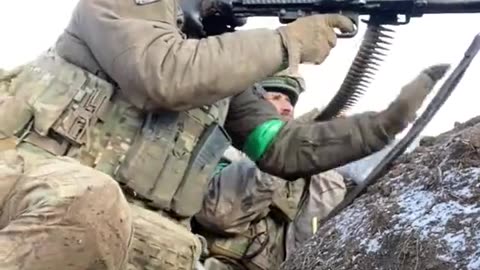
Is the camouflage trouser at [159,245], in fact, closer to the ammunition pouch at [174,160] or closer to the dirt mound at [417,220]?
the ammunition pouch at [174,160]

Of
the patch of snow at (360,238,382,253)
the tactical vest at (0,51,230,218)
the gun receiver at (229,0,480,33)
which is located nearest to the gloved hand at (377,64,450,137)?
the gun receiver at (229,0,480,33)

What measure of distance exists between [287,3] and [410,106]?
50 cm

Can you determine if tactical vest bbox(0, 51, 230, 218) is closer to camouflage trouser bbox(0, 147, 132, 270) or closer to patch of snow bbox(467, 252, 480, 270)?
camouflage trouser bbox(0, 147, 132, 270)

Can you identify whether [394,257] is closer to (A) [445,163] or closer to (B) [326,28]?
(A) [445,163]

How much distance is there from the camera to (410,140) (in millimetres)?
3047

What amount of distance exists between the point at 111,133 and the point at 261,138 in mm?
705

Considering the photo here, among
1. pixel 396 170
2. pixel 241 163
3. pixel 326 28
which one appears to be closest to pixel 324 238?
pixel 396 170

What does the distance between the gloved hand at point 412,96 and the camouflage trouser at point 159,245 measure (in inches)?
31.8

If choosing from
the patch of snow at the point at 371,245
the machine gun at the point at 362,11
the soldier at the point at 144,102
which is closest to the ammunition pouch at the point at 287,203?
the machine gun at the point at 362,11

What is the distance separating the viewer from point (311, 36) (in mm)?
3121

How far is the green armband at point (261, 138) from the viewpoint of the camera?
3568 millimetres

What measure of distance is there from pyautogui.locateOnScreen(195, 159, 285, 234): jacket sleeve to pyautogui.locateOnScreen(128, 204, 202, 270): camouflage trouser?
0.83 metres

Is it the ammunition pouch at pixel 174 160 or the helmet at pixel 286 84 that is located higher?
the ammunition pouch at pixel 174 160

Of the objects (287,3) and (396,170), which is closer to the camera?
(396,170)
